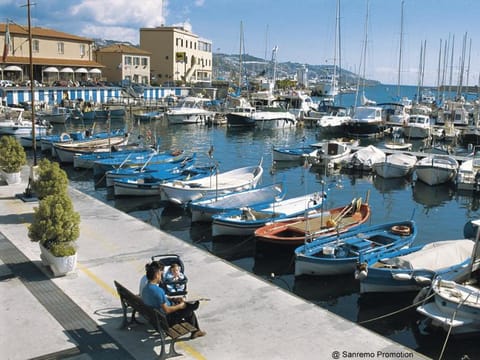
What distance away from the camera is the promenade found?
9523mm

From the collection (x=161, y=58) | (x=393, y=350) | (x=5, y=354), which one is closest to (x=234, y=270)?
(x=393, y=350)

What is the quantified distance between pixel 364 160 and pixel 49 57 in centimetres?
5784

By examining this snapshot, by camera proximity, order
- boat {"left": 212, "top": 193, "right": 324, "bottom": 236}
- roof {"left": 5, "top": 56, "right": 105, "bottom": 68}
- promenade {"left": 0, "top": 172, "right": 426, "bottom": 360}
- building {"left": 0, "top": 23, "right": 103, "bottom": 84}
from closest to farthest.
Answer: promenade {"left": 0, "top": 172, "right": 426, "bottom": 360} < boat {"left": 212, "top": 193, "right": 324, "bottom": 236} < roof {"left": 5, "top": 56, "right": 105, "bottom": 68} < building {"left": 0, "top": 23, "right": 103, "bottom": 84}

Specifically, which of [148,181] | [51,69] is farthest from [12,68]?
[148,181]

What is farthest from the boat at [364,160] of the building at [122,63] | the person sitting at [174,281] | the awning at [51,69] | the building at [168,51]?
the building at [168,51]

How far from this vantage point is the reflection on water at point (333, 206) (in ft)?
46.3

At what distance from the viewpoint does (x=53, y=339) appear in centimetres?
971

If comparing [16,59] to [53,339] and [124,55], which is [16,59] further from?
[53,339]

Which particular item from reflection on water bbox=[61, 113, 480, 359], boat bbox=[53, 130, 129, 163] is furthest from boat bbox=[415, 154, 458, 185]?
boat bbox=[53, 130, 129, 163]

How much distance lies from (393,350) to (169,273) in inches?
183

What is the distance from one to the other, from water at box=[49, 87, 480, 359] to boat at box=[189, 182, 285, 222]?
2.31ft

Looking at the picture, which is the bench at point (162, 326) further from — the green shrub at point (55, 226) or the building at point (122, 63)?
the building at point (122, 63)

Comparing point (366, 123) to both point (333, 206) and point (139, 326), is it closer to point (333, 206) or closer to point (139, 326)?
point (333, 206)

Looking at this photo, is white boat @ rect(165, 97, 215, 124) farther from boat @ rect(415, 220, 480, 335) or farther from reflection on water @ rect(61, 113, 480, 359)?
boat @ rect(415, 220, 480, 335)
